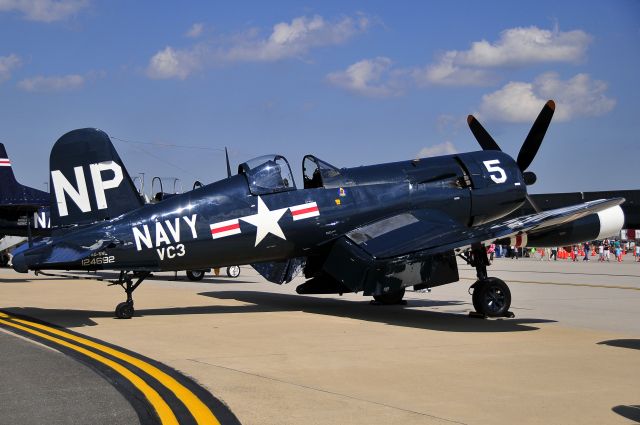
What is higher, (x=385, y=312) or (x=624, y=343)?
(x=385, y=312)

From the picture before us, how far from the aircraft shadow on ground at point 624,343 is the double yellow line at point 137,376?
604 cm

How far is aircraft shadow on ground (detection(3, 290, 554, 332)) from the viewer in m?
12.5

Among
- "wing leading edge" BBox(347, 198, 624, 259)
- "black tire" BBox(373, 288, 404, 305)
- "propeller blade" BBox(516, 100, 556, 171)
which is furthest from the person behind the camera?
"propeller blade" BBox(516, 100, 556, 171)

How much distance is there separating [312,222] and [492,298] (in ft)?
11.7

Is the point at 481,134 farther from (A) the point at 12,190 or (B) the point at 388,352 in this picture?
(A) the point at 12,190

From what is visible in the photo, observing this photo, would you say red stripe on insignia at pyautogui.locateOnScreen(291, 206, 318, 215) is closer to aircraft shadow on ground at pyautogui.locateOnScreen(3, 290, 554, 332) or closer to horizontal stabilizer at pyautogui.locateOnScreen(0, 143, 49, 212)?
aircraft shadow on ground at pyautogui.locateOnScreen(3, 290, 554, 332)

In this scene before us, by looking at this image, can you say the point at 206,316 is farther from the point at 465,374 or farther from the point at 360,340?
the point at 465,374

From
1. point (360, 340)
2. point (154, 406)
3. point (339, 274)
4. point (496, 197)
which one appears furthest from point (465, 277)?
point (154, 406)

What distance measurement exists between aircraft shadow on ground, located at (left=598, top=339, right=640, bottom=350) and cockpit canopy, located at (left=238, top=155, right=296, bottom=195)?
6.23m

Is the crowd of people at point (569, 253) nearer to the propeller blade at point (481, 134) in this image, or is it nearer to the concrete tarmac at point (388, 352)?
the propeller blade at point (481, 134)

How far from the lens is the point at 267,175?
45.3 feet

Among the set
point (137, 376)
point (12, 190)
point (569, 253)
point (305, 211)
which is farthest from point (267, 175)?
point (569, 253)

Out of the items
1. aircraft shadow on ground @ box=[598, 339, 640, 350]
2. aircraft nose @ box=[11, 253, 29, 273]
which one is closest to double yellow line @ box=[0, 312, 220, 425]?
aircraft nose @ box=[11, 253, 29, 273]

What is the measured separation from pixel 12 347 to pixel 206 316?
4523mm
